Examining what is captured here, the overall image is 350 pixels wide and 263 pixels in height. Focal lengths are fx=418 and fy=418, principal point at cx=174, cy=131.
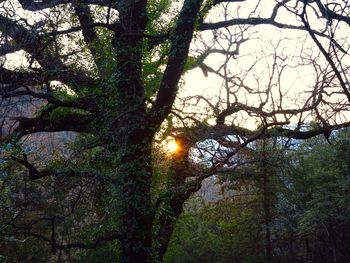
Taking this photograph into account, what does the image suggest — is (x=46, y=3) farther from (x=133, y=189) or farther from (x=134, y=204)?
(x=134, y=204)

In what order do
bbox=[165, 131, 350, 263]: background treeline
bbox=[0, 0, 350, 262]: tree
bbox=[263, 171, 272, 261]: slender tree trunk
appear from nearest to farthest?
1. bbox=[0, 0, 350, 262]: tree
2. bbox=[165, 131, 350, 263]: background treeline
3. bbox=[263, 171, 272, 261]: slender tree trunk

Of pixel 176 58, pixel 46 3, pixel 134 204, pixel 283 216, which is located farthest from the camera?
pixel 283 216

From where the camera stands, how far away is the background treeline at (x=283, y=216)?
13.6 meters

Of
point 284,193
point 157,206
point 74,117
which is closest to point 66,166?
point 157,206

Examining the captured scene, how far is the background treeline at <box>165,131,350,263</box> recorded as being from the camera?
13609 mm

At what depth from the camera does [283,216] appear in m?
14.6

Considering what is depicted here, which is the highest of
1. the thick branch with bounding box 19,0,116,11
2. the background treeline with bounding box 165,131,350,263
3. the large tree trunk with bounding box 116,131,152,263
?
the thick branch with bounding box 19,0,116,11

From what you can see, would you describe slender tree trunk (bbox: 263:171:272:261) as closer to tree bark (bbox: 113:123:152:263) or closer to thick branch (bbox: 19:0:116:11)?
tree bark (bbox: 113:123:152:263)

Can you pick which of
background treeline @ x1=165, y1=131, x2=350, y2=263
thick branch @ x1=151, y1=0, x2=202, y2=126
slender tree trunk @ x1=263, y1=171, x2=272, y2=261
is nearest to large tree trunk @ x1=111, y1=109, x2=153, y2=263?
thick branch @ x1=151, y1=0, x2=202, y2=126

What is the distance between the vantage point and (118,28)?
680 centimetres

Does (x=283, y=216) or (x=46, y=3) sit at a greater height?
(x=46, y=3)

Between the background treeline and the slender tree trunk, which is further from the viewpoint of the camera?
the slender tree trunk

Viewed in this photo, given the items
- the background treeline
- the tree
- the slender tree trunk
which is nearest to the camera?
the tree

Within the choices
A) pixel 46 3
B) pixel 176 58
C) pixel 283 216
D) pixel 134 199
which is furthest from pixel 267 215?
pixel 46 3
